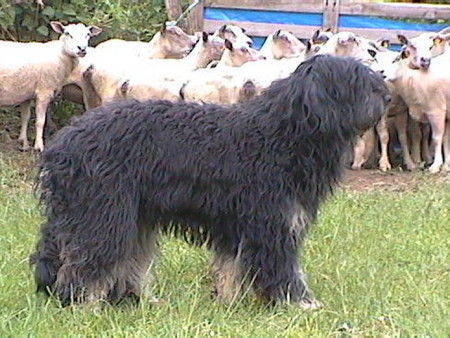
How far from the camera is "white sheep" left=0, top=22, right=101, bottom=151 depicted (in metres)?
10.0

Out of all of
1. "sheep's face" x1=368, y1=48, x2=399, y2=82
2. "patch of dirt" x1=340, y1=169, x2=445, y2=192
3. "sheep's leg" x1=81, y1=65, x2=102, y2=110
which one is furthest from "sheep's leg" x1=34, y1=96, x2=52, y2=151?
"sheep's face" x1=368, y1=48, x2=399, y2=82

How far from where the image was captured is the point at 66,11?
11.3 metres

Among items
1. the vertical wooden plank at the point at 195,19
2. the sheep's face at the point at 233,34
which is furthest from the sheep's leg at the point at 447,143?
the vertical wooden plank at the point at 195,19

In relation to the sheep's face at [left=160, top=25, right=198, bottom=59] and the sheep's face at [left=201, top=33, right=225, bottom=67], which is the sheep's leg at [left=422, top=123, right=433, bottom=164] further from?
the sheep's face at [left=160, top=25, right=198, bottom=59]

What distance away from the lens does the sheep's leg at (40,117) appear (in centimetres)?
1028

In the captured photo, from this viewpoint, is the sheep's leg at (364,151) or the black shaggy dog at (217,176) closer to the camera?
the black shaggy dog at (217,176)

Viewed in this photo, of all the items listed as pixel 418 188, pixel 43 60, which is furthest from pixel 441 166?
pixel 43 60

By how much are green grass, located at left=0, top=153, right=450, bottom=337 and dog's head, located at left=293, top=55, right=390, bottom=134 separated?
943 millimetres

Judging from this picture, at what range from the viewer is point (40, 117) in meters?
10.3

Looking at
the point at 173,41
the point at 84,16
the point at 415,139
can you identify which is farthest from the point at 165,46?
the point at 415,139

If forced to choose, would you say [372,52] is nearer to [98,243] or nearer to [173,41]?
[173,41]

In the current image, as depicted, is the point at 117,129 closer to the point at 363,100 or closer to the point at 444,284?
the point at 363,100

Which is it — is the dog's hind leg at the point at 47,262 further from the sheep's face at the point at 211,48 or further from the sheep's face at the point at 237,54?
the sheep's face at the point at 211,48

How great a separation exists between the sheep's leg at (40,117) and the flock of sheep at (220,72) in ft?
0.03
